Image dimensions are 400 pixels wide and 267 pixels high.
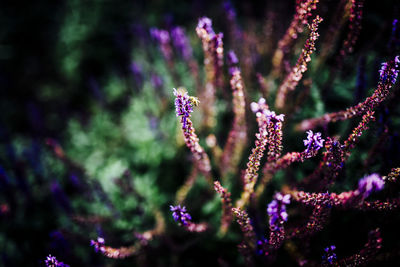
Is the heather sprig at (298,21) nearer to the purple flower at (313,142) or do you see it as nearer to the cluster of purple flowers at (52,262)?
the purple flower at (313,142)

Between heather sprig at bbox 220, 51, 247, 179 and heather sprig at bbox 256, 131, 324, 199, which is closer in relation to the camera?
heather sprig at bbox 256, 131, 324, 199

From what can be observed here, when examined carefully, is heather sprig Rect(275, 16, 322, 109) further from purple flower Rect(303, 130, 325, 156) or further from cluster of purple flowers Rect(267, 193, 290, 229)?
cluster of purple flowers Rect(267, 193, 290, 229)

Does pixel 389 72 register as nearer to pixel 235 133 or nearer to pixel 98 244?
pixel 235 133

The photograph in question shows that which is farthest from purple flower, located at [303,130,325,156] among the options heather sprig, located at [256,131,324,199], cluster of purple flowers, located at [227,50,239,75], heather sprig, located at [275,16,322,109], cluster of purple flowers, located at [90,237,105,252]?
cluster of purple flowers, located at [90,237,105,252]

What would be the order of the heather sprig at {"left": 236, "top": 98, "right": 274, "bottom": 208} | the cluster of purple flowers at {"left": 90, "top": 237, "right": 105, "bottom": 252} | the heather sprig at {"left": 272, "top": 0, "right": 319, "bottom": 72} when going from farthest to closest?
the heather sprig at {"left": 272, "top": 0, "right": 319, "bottom": 72}
the cluster of purple flowers at {"left": 90, "top": 237, "right": 105, "bottom": 252}
the heather sprig at {"left": 236, "top": 98, "right": 274, "bottom": 208}

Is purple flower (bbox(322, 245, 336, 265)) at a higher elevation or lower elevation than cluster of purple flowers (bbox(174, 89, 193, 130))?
lower

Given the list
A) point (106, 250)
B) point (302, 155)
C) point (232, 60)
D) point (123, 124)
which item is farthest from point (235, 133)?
point (123, 124)

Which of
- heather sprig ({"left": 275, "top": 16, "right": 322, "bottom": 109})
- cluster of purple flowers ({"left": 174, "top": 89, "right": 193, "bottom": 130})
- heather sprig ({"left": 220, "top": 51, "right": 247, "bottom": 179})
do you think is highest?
heather sprig ({"left": 220, "top": 51, "right": 247, "bottom": 179})

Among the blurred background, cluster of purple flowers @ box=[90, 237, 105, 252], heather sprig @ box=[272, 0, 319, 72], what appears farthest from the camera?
the blurred background
